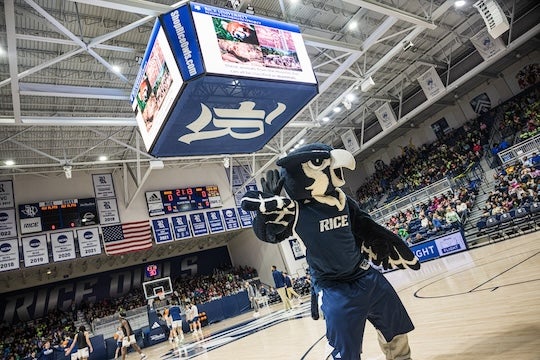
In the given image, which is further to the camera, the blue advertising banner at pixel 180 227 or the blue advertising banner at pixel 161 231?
the blue advertising banner at pixel 180 227

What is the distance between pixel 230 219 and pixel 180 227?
→ 2588 millimetres

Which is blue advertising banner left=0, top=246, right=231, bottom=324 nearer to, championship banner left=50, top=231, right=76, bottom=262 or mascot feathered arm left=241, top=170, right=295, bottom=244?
championship banner left=50, top=231, right=76, bottom=262

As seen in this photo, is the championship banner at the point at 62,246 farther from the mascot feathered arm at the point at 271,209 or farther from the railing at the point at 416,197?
the railing at the point at 416,197

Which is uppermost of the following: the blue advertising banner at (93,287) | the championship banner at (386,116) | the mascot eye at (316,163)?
the championship banner at (386,116)

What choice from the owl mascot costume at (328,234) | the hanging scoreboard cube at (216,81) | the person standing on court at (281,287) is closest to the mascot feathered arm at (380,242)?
the owl mascot costume at (328,234)

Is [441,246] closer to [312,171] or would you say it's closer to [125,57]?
[312,171]

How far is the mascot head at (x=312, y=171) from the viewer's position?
7.26 ft

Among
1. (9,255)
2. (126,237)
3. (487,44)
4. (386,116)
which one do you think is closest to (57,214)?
(9,255)

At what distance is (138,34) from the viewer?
8977mm

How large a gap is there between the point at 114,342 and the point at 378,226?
42.1ft

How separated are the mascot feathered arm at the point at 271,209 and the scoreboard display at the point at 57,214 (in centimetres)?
1438

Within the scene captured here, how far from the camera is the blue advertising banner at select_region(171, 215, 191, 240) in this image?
16.2 m

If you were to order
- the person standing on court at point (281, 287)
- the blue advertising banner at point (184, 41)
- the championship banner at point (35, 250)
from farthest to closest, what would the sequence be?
the championship banner at point (35, 250) < the person standing on court at point (281, 287) < the blue advertising banner at point (184, 41)

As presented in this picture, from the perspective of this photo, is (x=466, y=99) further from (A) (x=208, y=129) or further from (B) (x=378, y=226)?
(B) (x=378, y=226)
